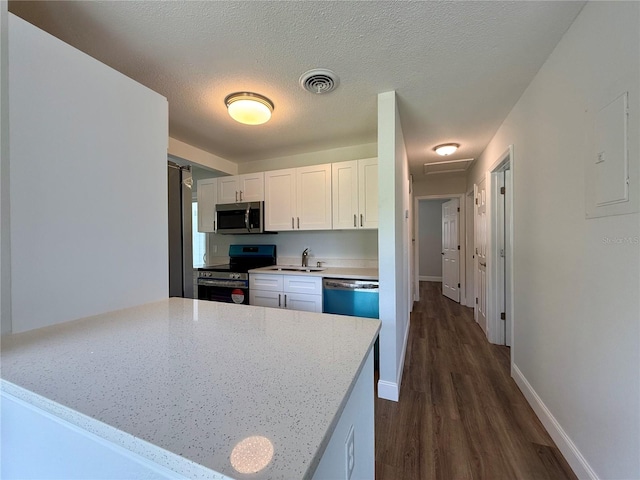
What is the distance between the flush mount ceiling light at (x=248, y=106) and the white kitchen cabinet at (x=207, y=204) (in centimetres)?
175

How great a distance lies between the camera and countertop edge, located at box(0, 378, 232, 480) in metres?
0.39

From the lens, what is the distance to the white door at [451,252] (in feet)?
15.8

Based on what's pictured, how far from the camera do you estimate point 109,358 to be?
28.8 inches

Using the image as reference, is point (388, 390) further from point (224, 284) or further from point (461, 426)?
point (224, 284)

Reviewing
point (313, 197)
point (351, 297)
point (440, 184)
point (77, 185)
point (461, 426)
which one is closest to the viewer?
point (77, 185)

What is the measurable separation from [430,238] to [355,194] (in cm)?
506

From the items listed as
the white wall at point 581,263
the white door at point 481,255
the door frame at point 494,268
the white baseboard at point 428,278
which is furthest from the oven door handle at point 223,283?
the white baseboard at point 428,278

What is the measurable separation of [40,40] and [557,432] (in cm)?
321

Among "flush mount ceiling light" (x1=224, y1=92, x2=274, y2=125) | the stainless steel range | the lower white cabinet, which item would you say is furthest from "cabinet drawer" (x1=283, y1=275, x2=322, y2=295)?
"flush mount ceiling light" (x1=224, y1=92, x2=274, y2=125)

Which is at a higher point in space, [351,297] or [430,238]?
[430,238]

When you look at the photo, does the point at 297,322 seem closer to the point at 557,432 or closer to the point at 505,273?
the point at 557,432

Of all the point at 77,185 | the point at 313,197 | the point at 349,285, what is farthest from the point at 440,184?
the point at 77,185

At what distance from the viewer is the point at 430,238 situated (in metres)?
7.02

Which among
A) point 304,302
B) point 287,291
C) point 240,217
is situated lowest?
point 304,302
